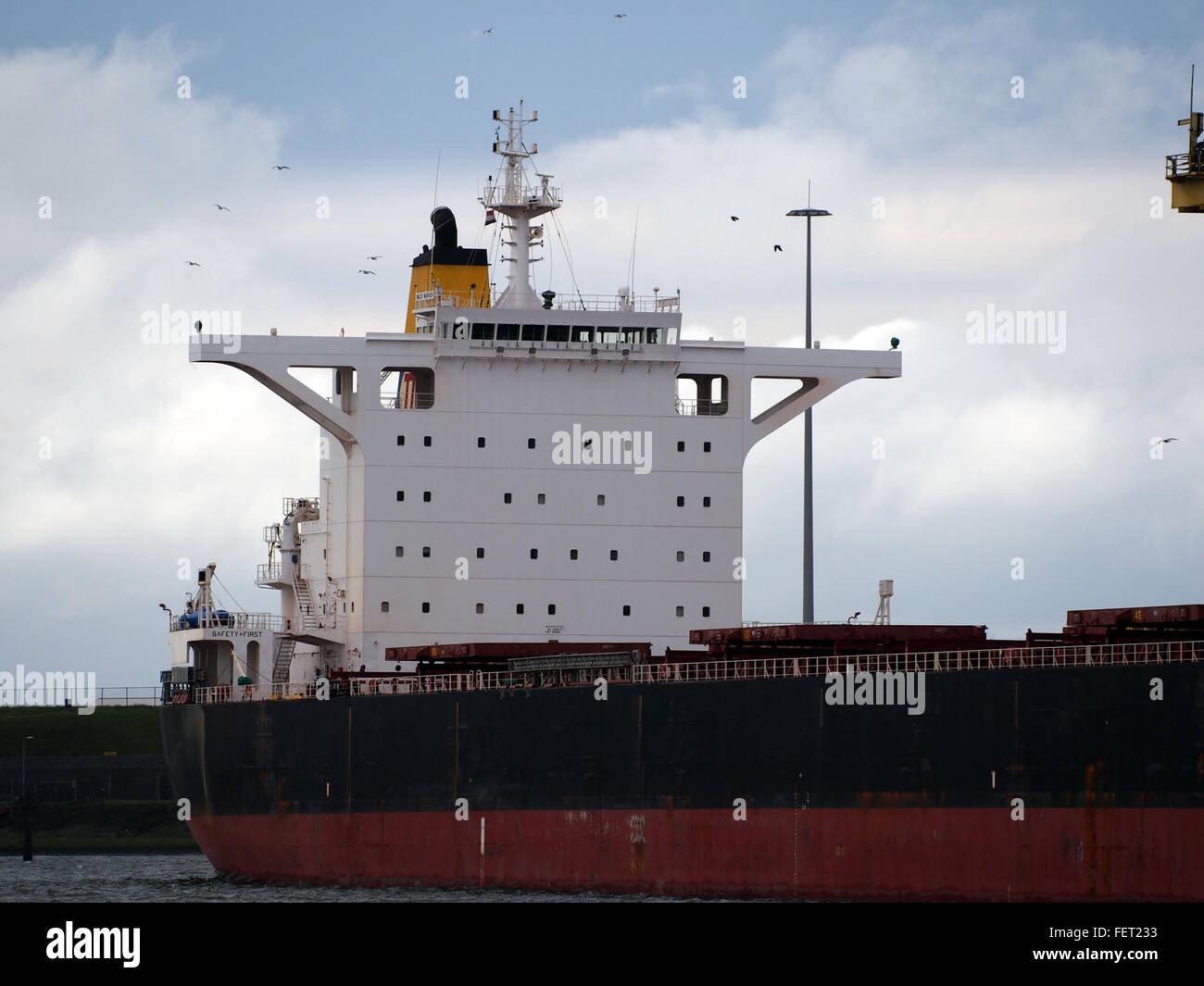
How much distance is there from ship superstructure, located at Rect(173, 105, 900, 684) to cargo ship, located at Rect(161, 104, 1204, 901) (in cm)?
5

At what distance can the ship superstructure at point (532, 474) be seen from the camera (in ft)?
104

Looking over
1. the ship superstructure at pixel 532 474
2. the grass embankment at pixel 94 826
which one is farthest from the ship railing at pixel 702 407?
the grass embankment at pixel 94 826

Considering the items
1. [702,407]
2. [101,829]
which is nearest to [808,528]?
[702,407]

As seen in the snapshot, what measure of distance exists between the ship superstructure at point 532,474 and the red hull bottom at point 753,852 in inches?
149

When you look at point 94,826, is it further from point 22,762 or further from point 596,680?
point 596,680

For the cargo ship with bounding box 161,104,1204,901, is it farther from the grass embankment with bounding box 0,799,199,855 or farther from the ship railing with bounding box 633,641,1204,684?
the grass embankment with bounding box 0,799,199,855

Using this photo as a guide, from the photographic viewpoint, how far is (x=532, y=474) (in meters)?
32.1

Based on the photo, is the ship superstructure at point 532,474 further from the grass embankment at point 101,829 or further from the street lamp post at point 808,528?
the grass embankment at point 101,829

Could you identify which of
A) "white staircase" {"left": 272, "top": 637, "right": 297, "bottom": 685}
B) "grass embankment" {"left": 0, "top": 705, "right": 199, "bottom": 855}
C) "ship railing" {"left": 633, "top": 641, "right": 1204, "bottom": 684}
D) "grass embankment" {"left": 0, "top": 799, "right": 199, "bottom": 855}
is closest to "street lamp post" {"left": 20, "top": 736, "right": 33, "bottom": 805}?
"grass embankment" {"left": 0, "top": 705, "right": 199, "bottom": 855}

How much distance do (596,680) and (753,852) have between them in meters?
4.12

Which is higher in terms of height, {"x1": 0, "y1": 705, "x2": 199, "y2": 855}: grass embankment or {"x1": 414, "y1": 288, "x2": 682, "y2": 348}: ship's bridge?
{"x1": 414, "y1": 288, "x2": 682, "y2": 348}: ship's bridge

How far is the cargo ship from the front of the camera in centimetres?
2186

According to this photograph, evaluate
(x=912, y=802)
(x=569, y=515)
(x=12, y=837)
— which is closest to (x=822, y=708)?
(x=912, y=802)
